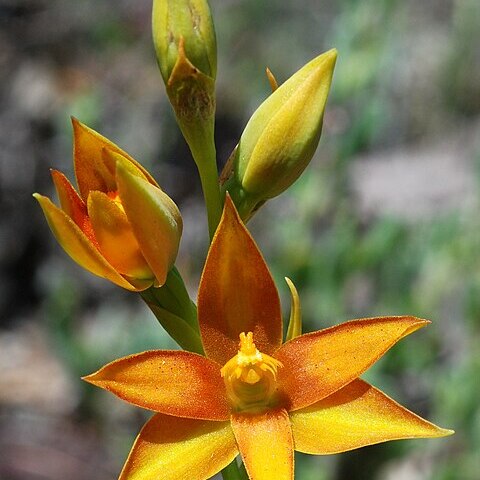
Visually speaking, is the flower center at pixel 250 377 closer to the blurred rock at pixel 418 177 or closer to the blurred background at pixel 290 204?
the blurred background at pixel 290 204

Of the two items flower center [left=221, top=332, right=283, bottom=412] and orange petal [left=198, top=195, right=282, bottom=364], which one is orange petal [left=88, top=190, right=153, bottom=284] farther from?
flower center [left=221, top=332, right=283, bottom=412]

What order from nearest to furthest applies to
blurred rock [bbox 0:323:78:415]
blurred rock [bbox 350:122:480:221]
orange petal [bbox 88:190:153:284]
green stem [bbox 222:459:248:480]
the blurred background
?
orange petal [bbox 88:190:153:284] → green stem [bbox 222:459:248:480] → the blurred background → blurred rock [bbox 0:323:78:415] → blurred rock [bbox 350:122:480:221]

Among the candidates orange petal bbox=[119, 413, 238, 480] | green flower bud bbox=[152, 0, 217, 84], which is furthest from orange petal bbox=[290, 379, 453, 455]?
green flower bud bbox=[152, 0, 217, 84]

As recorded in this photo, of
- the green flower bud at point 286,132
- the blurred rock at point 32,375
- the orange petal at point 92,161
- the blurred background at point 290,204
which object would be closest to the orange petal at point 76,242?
the orange petal at point 92,161

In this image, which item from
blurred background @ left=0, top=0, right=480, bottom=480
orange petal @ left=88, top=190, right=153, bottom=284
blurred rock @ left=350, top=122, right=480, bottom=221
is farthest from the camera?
blurred rock @ left=350, top=122, right=480, bottom=221

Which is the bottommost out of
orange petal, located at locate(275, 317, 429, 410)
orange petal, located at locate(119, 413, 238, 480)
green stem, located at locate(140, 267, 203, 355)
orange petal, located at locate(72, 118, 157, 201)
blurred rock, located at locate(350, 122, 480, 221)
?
blurred rock, located at locate(350, 122, 480, 221)

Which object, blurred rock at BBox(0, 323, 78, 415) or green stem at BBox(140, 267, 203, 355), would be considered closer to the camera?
green stem at BBox(140, 267, 203, 355)

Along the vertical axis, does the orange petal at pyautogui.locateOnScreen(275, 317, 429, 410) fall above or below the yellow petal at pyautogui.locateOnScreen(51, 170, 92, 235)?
below
